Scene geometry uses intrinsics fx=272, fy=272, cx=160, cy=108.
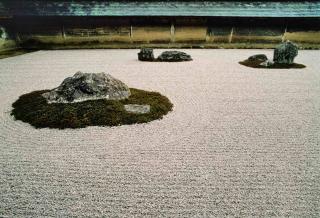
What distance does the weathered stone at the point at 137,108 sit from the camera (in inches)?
313

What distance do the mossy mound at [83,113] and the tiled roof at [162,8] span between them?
18391 millimetres

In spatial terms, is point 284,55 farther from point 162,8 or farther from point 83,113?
point 162,8

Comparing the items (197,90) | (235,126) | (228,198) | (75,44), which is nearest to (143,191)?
(228,198)

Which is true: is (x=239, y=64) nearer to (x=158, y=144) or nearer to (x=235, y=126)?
(x=235, y=126)

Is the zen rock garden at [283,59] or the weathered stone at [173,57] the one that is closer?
the zen rock garden at [283,59]

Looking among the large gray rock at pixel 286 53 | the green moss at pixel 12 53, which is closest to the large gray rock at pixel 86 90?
the large gray rock at pixel 286 53

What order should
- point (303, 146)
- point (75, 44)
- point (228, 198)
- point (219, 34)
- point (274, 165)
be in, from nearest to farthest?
1. point (228, 198)
2. point (274, 165)
3. point (303, 146)
4. point (75, 44)
5. point (219, 34)

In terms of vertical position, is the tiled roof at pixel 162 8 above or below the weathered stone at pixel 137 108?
above

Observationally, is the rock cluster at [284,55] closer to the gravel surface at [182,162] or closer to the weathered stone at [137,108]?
the gravel surface at [182,162]

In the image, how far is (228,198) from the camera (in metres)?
4.45

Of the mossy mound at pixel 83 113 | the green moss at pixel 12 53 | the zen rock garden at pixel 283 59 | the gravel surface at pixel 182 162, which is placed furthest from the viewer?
the green moss at pixel 12 53

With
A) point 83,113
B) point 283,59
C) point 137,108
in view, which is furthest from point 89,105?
point 283,59

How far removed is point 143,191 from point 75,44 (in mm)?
21652

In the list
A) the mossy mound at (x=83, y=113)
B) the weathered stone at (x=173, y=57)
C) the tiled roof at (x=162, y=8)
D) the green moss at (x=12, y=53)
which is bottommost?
the green moss at (x=12, y=53)
